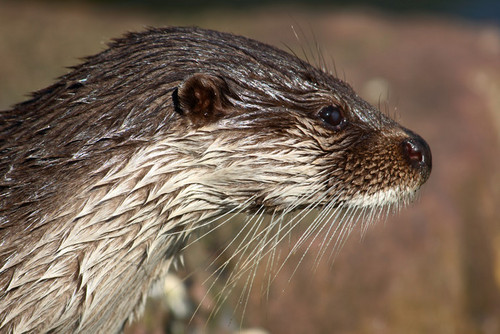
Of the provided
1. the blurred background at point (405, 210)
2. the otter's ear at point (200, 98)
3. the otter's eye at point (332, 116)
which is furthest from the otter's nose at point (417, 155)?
the otter's ear at point (200, 98)

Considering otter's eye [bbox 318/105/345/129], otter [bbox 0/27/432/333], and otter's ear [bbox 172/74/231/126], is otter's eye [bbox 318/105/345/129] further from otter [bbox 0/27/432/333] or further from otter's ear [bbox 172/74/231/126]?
otter's ear [bbox 172/74/231/126]

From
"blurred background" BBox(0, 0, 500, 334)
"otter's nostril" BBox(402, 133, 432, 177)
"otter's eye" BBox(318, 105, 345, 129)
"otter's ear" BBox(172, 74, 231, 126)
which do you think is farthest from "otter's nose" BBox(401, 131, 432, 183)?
"otter's ear" BBox(172, 74, 231, 126)

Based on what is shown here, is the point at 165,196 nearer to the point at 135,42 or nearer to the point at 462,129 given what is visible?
the point at 135,42

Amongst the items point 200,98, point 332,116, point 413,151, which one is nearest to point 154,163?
point 200,98

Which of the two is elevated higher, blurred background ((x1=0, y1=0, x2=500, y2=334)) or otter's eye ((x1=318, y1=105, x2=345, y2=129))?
otter's eye ((x1=318, y1=105, x2=345, y2=129))

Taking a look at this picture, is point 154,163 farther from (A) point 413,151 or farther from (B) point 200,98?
(A) point 413,151

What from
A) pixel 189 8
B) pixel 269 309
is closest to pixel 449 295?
pixel 269 309

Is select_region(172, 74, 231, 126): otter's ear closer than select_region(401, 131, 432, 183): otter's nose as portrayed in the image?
Yes
